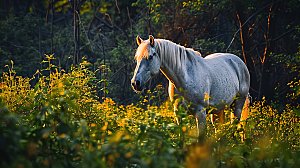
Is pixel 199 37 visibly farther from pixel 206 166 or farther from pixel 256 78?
pixel 206 166

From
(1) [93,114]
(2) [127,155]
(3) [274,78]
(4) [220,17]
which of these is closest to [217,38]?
(4) [220,17]

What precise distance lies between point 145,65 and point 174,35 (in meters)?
7.24

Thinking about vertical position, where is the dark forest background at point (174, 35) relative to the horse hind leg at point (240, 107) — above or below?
above

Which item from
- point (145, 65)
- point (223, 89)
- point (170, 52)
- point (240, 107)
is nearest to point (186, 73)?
point (170, 52)

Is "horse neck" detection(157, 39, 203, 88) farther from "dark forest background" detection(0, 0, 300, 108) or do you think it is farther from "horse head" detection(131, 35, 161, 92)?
"dark forest background" detection(0, 0, 300, 108)

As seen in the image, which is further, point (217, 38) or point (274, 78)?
point (217, 38)

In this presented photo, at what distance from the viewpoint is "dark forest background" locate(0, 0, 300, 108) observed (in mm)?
11344

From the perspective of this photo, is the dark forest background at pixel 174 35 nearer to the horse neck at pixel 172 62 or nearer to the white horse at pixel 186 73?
the white horse at pixel 186 73

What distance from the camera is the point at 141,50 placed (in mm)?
5816

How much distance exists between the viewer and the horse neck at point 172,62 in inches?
236

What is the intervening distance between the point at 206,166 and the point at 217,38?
1117 cm

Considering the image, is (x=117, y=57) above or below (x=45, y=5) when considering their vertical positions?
below

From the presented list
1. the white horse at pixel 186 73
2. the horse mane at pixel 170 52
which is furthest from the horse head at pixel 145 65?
the horse mane at pixel 170 52

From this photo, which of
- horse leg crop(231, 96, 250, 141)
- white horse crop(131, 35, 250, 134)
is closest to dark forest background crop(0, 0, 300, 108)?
horse leg crop(231, 96, 250, 141)
